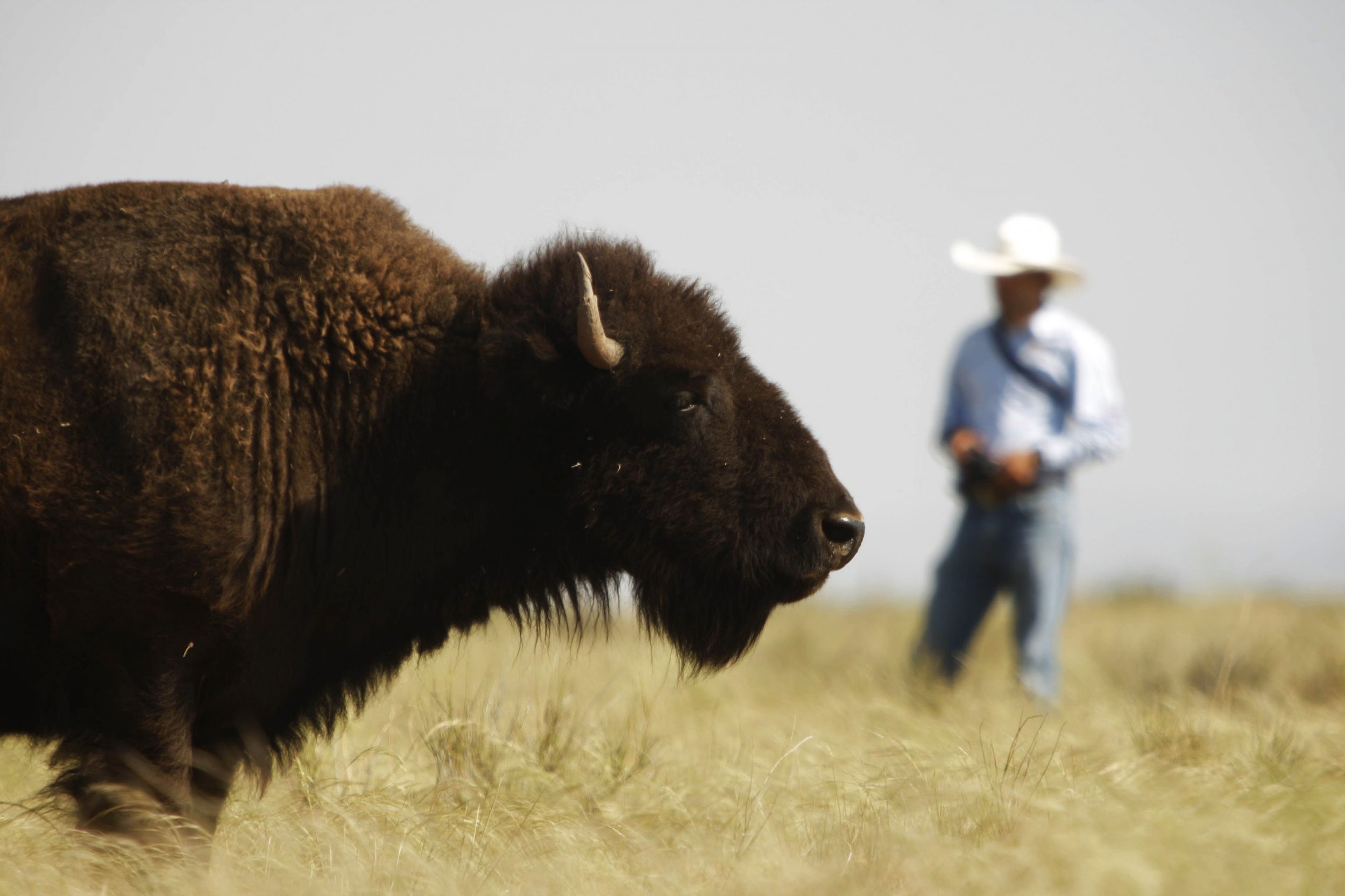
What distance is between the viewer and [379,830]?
3.89m

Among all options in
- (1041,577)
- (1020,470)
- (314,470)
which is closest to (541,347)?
(314,470)

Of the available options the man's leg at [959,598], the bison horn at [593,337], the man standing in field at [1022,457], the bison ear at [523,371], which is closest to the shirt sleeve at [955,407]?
the man standing in field at [1022,457]

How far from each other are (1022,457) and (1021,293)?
1.15 m

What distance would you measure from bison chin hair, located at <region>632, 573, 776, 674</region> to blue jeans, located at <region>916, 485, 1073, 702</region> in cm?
255

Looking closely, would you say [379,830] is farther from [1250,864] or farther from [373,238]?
[1250,864]

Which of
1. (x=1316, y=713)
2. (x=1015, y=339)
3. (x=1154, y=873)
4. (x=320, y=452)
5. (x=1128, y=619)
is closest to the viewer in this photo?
(x=1154, y=873)

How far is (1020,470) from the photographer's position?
6.89 m

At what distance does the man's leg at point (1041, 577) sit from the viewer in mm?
6871

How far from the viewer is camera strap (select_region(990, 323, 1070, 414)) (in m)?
7.13

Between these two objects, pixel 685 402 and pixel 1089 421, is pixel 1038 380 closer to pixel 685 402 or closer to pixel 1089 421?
pixel 1089 421

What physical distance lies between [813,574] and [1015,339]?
136 inches

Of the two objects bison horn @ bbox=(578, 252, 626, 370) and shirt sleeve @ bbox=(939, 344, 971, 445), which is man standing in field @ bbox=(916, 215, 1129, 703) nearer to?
shirt sleeve @ bbox=(939, 344, 971, 445)

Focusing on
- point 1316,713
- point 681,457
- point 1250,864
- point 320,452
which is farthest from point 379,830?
point 1316,713

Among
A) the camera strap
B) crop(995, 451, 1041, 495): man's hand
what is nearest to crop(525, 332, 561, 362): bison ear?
crop(995, 451, 1041, 495): man's hand
